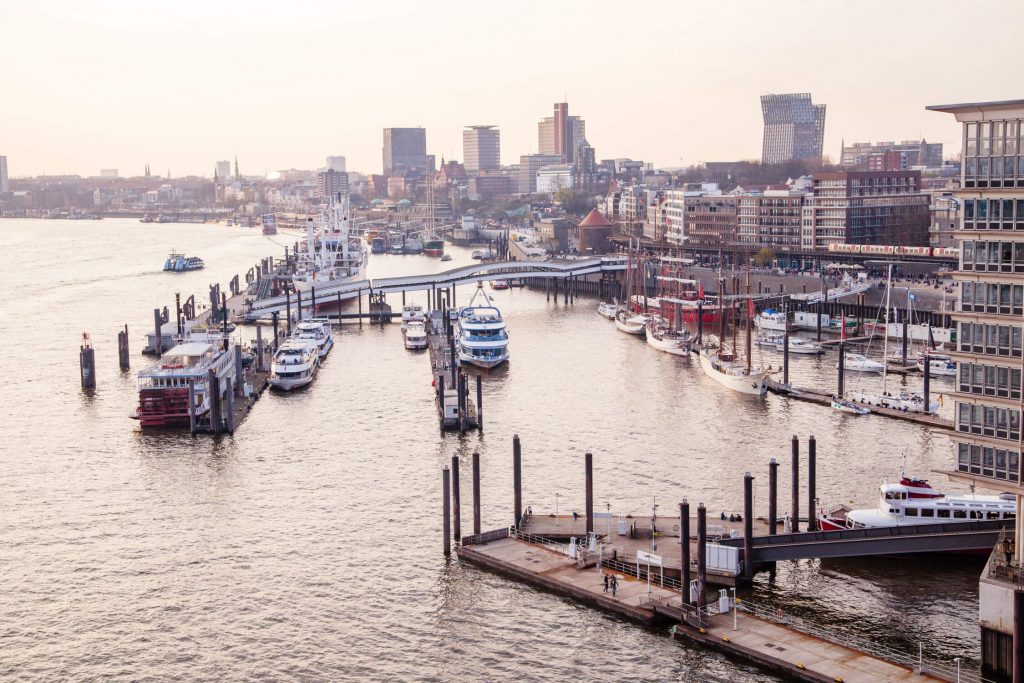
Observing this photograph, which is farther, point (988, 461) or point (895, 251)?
point (895, 251)

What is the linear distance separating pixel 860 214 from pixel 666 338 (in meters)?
39.4

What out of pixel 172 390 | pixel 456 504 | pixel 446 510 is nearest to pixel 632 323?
pixel 172 390

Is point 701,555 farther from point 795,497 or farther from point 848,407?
point 848,407

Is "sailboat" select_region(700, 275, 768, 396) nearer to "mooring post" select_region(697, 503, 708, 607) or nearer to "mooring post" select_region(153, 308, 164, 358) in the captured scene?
"mooring post" select_region(697, 503, 708, 607)

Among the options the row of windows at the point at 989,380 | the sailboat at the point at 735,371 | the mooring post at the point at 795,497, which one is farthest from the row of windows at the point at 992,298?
the sailboat at the point at 735,371

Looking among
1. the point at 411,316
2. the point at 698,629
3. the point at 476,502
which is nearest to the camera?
the point at 698,629

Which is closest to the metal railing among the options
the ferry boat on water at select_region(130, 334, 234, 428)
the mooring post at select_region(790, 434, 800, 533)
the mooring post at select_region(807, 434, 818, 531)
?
the mooring post at select_region(790, 434, 800, 533)

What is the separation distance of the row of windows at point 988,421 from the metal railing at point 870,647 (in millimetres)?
→ 4097

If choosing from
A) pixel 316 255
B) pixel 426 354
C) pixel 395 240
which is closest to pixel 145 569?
pixel 426 354

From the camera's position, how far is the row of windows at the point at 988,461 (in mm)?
22188

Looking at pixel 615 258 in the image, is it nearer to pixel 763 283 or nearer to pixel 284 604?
pixel 763 283

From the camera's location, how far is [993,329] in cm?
2262

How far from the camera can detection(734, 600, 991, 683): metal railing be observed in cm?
2186

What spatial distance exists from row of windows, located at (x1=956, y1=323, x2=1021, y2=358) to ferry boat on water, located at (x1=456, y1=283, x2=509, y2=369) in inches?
1351
